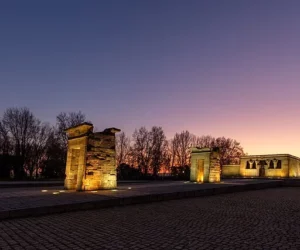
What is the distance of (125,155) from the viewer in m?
45.3

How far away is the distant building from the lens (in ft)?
116

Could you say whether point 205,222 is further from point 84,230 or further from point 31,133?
point 31,133

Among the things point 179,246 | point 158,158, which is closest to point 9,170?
point 158,158

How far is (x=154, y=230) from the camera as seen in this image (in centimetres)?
617

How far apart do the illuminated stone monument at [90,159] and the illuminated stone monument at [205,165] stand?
1052cm

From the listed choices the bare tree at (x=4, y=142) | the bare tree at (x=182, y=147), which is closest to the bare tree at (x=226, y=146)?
the bare tree at (x=182, y=147)

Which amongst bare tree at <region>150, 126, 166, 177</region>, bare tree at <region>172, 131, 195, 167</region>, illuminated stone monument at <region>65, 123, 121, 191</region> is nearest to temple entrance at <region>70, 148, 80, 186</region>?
illuminated stone monument at <region>65, 123, 121, 191</region>

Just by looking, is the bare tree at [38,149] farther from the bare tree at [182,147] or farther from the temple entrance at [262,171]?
the temple entrance at [262,171]

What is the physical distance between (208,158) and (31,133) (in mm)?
26494

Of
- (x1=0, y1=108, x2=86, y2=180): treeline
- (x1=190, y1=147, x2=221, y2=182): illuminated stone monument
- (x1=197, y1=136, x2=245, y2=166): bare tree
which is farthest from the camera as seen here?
(x1=197, y1=136, x2=245, y2=166): bare tree

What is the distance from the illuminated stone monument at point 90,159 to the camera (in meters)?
12.8

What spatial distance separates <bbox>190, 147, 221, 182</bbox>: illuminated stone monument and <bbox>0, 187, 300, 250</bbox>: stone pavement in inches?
520

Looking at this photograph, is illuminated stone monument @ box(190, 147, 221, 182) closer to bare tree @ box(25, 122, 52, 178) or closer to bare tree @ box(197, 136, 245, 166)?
bare tree @ box(25, 122, 52, 178)

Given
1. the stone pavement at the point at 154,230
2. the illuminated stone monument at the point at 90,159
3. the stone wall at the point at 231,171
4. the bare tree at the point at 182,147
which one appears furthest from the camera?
the bare tree at the point at 182,147
